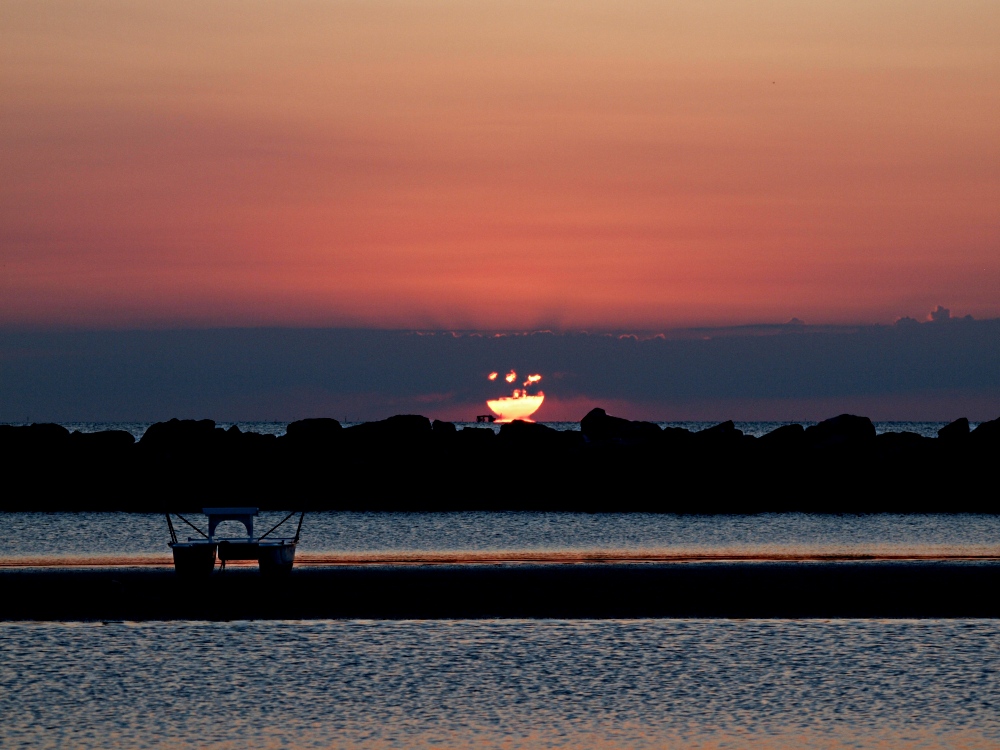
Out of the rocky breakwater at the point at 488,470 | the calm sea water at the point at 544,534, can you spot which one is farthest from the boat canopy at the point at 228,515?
the rocky breakwater at the point at 488,470

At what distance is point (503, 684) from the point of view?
45.8 ft

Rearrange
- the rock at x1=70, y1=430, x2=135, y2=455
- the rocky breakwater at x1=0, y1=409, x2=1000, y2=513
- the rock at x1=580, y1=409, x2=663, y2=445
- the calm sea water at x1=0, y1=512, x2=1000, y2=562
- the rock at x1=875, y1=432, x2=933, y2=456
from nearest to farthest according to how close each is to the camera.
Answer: the calm sea water at x1=0, y1=512, x2=1000, y2=562
the rocky breakwater at x1=0, y1=409, x2=1000, y2=513
the rock at x1=875, y1=432, x2=933, y2=456
the rock at x1=70, y1=430, x2=135, y2=455
the rock at x1=580, y1=409, x2=663, y2=445

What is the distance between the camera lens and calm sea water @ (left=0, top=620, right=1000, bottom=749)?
39.4 feet

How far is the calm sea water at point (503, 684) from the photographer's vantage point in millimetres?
12016

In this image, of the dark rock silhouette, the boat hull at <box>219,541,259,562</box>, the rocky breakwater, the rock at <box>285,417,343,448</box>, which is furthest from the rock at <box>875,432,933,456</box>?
the boat hull at <box>219,541,259,562</box>

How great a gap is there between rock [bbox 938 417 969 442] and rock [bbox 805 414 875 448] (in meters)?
2.64

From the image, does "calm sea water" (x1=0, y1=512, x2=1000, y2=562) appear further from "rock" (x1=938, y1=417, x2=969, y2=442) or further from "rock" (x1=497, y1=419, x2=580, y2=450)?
"rock" (x1=938, y1=417, x2=969, y2=442)

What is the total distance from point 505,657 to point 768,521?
2604 centimetres

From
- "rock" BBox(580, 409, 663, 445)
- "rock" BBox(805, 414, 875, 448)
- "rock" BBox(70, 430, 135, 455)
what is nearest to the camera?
"rock" BBox(70, 430, 135, 455)

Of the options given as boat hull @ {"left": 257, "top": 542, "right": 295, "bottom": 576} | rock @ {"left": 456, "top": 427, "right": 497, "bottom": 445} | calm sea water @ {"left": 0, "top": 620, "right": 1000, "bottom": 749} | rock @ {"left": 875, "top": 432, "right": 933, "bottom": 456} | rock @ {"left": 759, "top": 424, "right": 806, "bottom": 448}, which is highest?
rock @ {"left": 456, "top": 427, "right": 497, "bottom": 445}

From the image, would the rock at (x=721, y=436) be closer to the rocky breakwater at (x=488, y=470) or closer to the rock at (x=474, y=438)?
the rocky breakwater at (x=488, y=470)

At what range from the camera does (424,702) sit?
43.3 feet

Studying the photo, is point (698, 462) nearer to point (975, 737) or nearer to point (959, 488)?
point (959, 488)

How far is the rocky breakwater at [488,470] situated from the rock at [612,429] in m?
1.05
